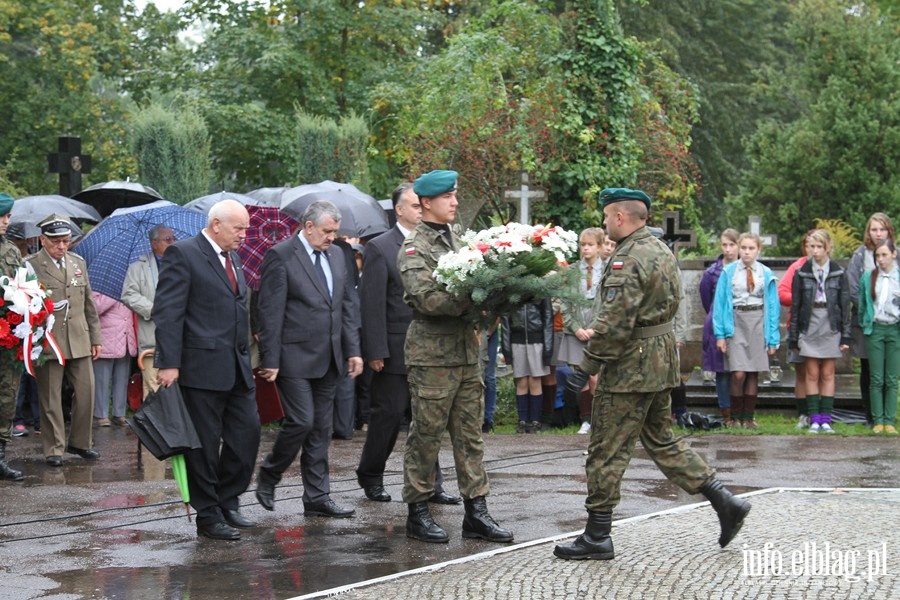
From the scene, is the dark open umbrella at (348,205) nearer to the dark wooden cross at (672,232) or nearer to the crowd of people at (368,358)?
the crowd of people at (368,358)

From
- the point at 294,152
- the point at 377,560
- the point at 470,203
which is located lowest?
the point at 377,560

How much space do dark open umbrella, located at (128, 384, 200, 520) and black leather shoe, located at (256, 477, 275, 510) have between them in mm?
987

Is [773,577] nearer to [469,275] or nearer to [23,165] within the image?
[469,275]

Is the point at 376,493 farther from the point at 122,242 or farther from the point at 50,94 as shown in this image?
the point at 50,94

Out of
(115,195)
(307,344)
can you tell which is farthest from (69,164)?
(307,344)

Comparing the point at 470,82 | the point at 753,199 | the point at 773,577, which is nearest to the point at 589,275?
the point at 773,577

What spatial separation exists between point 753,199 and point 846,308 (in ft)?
56.3

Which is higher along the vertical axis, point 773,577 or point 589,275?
point 589,275

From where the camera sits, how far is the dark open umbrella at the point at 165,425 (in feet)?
27.0

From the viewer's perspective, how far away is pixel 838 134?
29047 mm

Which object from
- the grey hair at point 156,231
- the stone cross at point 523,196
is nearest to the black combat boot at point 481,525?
the grey hair at point 156,231

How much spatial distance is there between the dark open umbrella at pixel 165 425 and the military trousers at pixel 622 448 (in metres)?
2.46

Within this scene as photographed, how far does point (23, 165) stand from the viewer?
33906 millimetres

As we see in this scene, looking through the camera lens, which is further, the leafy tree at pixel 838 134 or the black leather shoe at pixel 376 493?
the leafy tree at pixel 838 134
